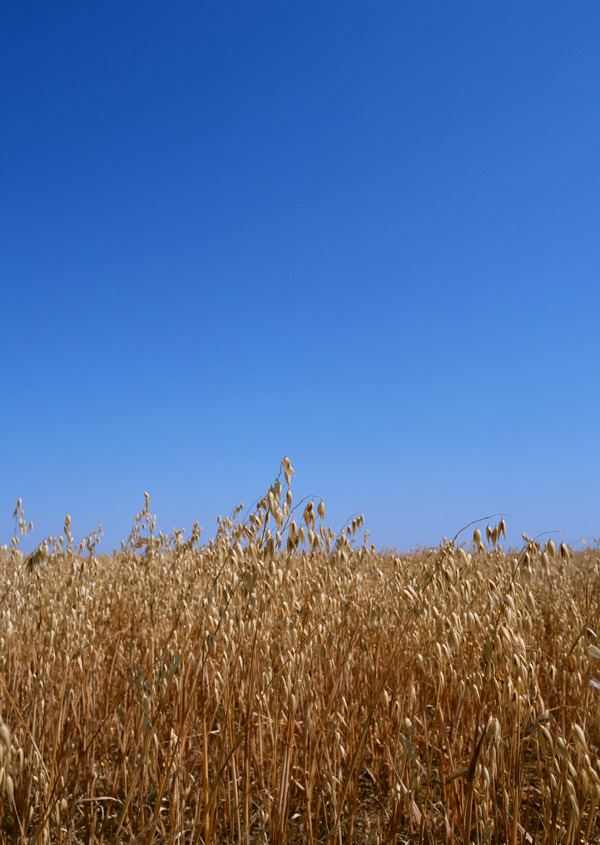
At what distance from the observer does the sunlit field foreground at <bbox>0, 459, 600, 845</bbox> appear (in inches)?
70.2

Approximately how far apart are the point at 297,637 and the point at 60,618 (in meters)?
1.79

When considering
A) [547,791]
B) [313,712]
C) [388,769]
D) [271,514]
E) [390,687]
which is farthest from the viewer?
[390,687]

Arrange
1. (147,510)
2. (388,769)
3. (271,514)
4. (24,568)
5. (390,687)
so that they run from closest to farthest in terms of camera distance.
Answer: (271,514)
(388,769)
(390,687)
(24,568)
(147,510)

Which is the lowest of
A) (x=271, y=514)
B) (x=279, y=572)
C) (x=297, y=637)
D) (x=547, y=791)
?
(x=547, y=791)

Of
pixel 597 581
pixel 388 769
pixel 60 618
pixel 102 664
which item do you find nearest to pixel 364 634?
pixel 388 769

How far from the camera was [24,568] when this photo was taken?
11.6ft

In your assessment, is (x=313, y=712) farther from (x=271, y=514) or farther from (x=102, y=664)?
(x=102, y=664)

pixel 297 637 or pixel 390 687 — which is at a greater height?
pixel 297 637

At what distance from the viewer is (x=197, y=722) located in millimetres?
2795

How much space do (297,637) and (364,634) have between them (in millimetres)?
1090

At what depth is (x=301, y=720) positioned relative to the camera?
2584 millimetres

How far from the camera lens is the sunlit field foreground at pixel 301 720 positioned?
1.78m

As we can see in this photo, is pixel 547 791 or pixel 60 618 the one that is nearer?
pixel 547 791

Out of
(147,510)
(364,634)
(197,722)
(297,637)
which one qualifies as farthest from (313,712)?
(147,510)
